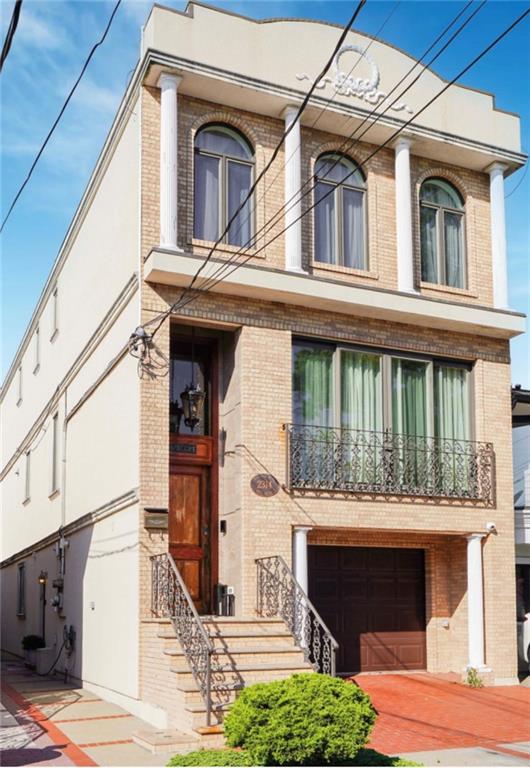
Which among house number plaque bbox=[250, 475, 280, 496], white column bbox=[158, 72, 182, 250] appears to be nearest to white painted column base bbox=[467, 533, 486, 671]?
house number plaque bbox=[250, 475, 280, 496]

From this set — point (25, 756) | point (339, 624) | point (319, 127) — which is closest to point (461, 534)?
point (339, 624)

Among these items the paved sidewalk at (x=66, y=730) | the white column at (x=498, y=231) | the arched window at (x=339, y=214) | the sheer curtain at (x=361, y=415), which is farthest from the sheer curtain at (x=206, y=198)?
the paved sidewalk at (x=66, y=730)

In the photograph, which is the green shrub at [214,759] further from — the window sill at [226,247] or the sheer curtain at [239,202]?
the sheer curtain at [239,202]

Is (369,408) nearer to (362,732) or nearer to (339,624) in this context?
(339,624)

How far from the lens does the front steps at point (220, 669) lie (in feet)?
38.2

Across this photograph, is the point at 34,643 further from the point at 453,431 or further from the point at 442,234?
the point at 442,234

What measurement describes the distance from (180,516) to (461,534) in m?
5.09

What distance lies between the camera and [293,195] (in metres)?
17.0

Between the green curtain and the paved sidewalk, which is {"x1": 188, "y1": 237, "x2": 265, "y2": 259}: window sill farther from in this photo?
the paved sidewalk

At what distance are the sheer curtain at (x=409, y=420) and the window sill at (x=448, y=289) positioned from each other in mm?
1434

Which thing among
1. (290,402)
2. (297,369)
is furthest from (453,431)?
(290,402)

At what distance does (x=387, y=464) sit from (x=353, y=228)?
4.37 meters

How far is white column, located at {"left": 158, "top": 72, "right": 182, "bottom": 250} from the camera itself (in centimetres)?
1577

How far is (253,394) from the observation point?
16297 millimetres
